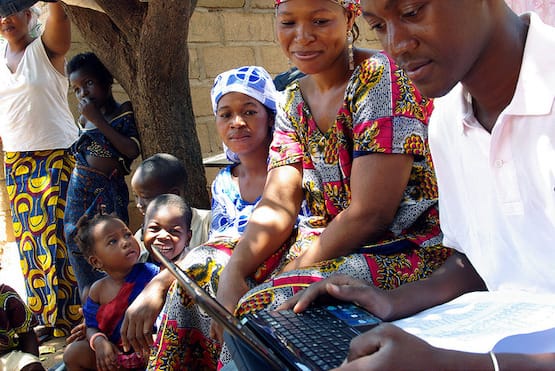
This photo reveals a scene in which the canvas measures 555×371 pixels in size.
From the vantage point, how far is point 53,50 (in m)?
4.93

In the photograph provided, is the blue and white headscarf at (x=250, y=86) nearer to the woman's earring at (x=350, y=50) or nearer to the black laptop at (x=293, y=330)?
the woman's earring at (x=350, y=50)

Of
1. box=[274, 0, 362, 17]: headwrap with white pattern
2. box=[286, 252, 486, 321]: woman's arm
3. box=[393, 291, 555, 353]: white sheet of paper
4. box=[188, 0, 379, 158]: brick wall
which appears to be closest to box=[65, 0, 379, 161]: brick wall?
box=[188, 0, 379, 158]: brick wall

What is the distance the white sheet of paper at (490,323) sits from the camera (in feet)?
4.43

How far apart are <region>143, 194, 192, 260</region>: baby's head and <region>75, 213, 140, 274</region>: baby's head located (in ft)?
0.30

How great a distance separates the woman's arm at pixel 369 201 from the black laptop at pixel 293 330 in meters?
0.59

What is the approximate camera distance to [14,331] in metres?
3.79

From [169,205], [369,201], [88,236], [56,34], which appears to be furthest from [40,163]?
[369,201]

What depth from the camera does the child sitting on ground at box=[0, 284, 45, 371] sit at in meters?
3.70

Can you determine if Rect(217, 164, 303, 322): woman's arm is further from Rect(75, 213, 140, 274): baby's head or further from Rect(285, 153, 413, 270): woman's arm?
Rect(75, 213, 140, 274): baby's head

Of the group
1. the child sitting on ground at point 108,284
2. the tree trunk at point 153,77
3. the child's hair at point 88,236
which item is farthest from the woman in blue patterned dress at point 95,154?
the child sitting on ground at point 108,284

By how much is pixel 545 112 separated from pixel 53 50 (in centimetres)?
413

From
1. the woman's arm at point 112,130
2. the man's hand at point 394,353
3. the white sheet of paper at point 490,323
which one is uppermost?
the woman's arm at point 112,130

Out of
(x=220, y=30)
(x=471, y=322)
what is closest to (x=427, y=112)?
(x=471, y=322)

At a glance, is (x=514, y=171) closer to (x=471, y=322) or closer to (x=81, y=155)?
(x=471, y=322)
